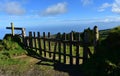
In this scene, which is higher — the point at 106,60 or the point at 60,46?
the point at 60,46

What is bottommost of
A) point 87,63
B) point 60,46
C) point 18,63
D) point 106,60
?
point 18,63

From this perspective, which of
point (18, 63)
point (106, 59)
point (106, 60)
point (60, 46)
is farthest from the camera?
point (60, 46)

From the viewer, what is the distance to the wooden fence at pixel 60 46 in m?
17.0

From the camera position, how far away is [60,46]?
63.1ft

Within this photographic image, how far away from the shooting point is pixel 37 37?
21781 mm

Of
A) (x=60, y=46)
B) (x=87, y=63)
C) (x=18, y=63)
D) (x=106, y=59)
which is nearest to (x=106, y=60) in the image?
(x=106, y=59)

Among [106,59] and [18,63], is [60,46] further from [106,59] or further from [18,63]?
[106,59]

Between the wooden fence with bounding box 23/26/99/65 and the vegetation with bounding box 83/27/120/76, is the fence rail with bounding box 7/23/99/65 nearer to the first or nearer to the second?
the wooden fence with bounding box 23/26/99/65

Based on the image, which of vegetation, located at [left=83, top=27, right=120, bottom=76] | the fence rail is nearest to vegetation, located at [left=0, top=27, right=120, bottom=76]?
vegetation, located at [left=83, top=27, right=120, bottom=76]

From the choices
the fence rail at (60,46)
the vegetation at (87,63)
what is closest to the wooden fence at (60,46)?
the fence rail at (60,46)

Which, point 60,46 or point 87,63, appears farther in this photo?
point 60,46

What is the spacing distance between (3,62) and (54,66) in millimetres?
3579

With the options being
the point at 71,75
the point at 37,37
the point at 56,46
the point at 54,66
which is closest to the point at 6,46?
the point at 37,37

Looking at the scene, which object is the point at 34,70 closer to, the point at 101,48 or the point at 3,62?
the point at 3,62
